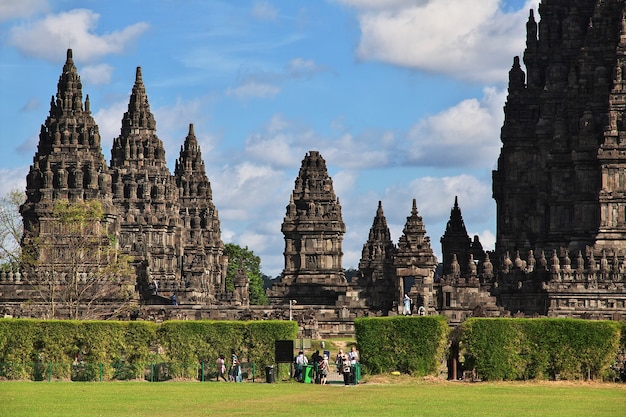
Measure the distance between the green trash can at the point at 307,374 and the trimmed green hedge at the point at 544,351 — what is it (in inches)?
249

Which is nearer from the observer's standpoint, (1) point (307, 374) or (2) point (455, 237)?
(1) point (307, 374)

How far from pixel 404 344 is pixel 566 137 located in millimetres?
55547

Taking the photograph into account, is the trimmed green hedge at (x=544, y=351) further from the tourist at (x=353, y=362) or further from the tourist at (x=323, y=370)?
the tourist at (x=323, y=370)

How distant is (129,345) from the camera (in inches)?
3268

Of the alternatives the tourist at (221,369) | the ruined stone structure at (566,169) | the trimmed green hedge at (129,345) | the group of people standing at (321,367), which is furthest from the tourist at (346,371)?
the ruined stone structure at (566,169)

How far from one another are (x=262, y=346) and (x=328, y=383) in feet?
13.7

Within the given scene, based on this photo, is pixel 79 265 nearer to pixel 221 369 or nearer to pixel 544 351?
pixel 221 369

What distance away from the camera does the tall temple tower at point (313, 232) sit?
146875 mm

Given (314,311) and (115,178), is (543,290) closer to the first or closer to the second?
(314,311)

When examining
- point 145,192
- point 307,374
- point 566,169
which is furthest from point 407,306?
point 145,192

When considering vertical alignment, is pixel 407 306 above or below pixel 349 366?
above

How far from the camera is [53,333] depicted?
83.2 m

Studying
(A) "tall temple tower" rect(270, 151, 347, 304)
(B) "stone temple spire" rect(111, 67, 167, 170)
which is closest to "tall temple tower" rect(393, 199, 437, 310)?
(A) "tall temple tower" rect(270, 151, 347, 304)

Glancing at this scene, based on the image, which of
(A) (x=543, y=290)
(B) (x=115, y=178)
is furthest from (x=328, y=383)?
(B) (x=115, y=178)
